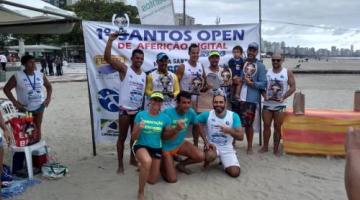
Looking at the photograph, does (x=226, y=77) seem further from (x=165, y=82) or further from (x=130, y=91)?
(x=130, y=91)

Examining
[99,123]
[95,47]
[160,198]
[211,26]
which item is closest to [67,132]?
[99,123]

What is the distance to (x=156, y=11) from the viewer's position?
903cm

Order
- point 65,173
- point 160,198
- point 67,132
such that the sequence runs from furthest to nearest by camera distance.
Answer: point 67,132 → point 65,173 → point 160,198

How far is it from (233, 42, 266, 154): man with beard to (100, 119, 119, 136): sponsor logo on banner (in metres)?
1.97

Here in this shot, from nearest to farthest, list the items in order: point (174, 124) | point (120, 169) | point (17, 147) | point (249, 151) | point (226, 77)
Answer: point (174, 124) < point (17, 147) < point (120, 169) < point (226, 77) < point (249, 151)

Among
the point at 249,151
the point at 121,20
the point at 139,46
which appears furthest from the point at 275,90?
the point at 121,20

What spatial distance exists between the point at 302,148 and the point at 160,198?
3.01 metres

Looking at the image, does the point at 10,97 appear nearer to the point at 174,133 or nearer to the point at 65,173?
the point at 65,173

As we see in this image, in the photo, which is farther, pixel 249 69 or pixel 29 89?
pixel 249 69

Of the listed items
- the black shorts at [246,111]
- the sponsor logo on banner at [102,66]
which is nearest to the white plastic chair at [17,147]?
the sponsor logo on banner at [102,66]

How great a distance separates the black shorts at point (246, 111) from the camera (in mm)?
7367

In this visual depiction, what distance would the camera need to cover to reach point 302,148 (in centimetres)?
737

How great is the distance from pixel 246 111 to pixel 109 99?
7.35 feet

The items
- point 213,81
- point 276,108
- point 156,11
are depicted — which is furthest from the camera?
point 156,11
